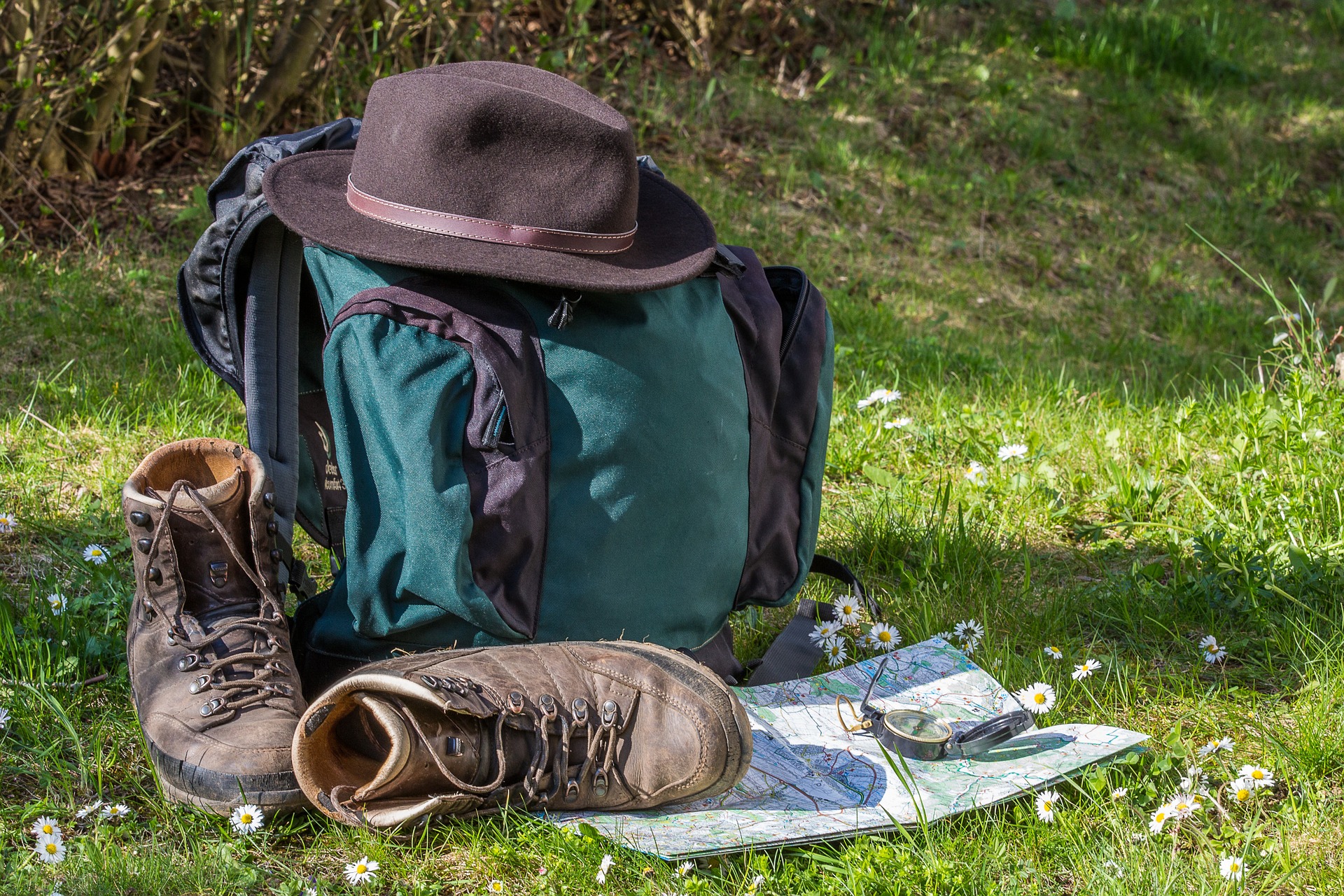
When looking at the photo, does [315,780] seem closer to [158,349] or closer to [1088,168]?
[158,349]

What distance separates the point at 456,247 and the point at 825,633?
1.11m

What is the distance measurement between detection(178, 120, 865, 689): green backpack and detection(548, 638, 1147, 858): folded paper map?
18 cm

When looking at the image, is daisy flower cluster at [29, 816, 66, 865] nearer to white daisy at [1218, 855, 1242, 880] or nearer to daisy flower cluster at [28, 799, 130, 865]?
daisy flower cluster at [28, 799, 130, 865]

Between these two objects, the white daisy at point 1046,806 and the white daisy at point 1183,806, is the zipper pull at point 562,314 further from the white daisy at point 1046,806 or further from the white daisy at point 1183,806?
the white daisy at point 1183,806

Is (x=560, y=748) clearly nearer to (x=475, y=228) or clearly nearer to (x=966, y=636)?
(x=475, y=228)

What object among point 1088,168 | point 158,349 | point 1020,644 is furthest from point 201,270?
point 1088,168

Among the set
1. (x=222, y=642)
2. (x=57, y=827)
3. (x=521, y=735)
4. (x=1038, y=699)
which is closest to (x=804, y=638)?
(x=1038, y=699)

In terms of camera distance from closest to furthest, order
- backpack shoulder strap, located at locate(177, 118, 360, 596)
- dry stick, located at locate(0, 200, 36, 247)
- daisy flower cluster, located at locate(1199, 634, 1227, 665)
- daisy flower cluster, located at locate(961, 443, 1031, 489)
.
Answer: backpack shoulder strap, located at locate(177, 118, 360, 596) < daisy flower cluster, located at locate(1199, 634, 1227, 665) < daisy flower cluster, located at locate(961, 443, 1031, 489) < dry stick, located at locate(0, 200, 36, 247)

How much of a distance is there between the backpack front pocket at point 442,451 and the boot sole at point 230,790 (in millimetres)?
294

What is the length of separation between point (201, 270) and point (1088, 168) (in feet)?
16.2

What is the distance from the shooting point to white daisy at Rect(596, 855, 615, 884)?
5.52 feet

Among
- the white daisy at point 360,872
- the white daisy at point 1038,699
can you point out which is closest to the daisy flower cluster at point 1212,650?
the white daisy at point 1038,699

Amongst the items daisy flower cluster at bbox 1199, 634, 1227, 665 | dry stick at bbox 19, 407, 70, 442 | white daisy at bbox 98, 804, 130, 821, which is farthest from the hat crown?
dry stick at bbox 19, 407, 70, 442

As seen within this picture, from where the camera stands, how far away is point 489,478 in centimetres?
188
